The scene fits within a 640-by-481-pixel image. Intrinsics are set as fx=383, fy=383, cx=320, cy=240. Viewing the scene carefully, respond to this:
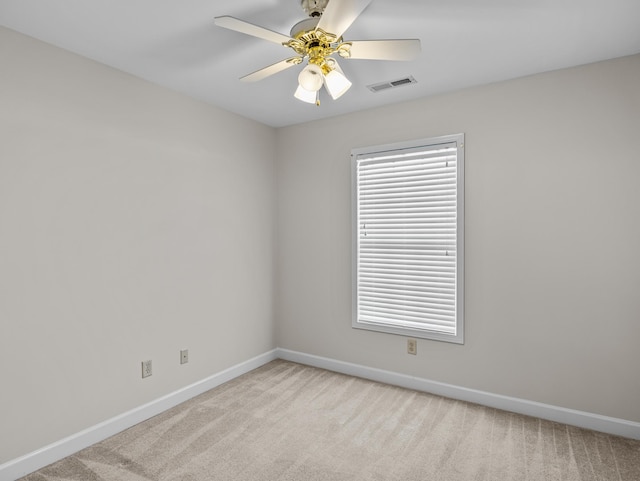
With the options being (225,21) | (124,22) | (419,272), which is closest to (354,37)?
(225,21)

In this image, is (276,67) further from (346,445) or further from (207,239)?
(346,445)

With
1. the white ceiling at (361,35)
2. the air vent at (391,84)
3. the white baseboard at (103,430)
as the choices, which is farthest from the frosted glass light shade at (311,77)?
the white baseboard at (103,430)

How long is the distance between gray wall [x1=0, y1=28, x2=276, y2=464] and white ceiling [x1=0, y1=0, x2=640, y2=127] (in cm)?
28

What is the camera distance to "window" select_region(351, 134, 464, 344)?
313 cm

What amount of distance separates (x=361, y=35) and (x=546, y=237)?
6.23 ft

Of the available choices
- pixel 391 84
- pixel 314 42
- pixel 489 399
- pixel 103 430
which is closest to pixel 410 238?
pixel 391 84

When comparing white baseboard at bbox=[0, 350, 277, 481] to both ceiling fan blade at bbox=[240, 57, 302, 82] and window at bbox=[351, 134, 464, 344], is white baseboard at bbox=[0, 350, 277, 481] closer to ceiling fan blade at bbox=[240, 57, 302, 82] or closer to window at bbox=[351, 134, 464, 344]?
window at bbox=[351, 134, 464, 344]

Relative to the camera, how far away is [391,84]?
295 cm

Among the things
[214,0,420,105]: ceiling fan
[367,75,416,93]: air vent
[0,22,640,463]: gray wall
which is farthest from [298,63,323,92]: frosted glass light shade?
[0,22,640,463]: gray wall

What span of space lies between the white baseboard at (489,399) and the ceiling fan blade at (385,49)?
255 cm

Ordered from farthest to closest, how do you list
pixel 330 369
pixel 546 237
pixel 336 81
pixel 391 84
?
pixel 330 369 → pixel 391 84 → pixel 546 237 → pixel 336 81

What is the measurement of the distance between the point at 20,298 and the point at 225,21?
1.90m

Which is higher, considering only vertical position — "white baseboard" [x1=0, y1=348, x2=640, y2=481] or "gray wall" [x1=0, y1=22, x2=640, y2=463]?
"gray wall" [x1=0, y1=22, x2=640, y2=463]

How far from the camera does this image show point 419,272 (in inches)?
129
